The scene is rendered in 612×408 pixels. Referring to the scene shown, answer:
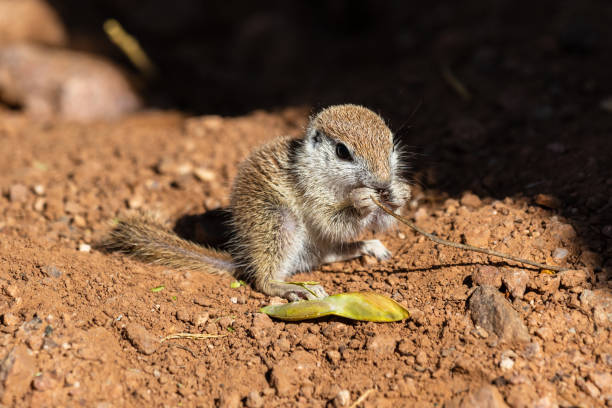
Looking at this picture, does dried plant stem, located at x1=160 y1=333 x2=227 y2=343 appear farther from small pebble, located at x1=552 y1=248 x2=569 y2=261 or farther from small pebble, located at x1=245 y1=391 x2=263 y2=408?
small pebble, located at x1=552 y1=248 x2=569 y2=261

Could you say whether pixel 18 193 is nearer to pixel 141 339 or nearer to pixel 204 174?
pixel 204 174

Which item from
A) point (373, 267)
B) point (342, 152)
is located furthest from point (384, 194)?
point (373, 267)

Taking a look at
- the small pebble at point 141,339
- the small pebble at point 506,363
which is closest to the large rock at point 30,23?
the small pebble at point 141,339

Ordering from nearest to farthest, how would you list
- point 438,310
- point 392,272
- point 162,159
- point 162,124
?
point 438,310, point 392,272, point 162,159, point 162,124

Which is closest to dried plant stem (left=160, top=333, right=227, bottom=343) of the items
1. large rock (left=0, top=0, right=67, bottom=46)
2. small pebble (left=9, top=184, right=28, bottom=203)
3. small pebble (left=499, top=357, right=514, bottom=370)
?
small pebble (left=499, top=357, right=514, bottom=370)

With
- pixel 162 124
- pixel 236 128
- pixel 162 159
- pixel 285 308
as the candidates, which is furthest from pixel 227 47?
pixel 285 308

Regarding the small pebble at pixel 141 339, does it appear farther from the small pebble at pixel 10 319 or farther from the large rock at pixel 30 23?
the large rock at pixel 30 23

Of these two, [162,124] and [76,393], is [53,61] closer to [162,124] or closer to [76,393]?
[162,124]
